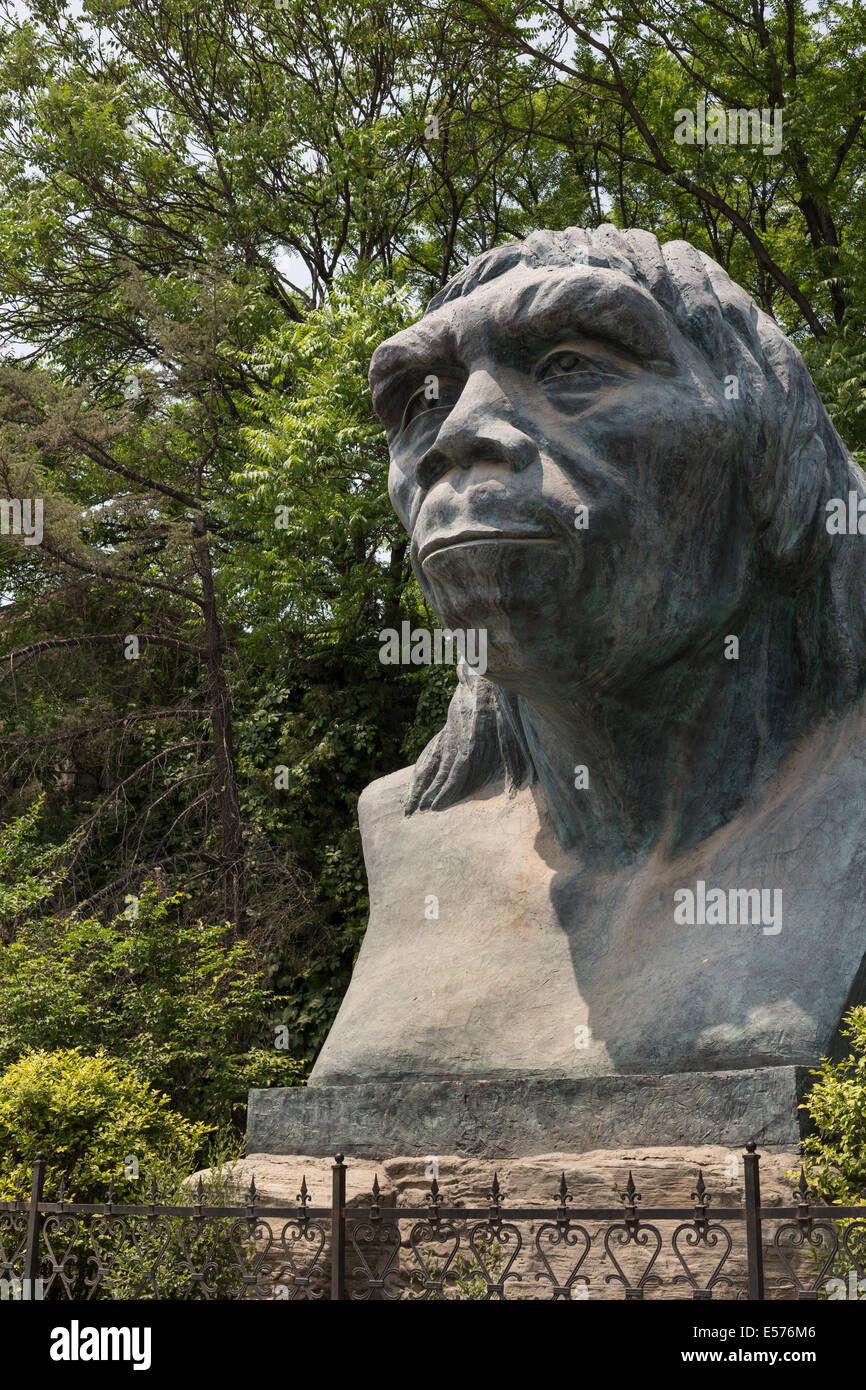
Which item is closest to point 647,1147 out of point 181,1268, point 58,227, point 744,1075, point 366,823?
point 744,1075

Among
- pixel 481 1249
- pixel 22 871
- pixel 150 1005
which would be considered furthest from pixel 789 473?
pixel 22 871

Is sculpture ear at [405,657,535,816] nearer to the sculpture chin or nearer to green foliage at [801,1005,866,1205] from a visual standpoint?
the sculpture chin

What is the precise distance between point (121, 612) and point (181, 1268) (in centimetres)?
1115

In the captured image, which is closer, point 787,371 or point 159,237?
point 787,371

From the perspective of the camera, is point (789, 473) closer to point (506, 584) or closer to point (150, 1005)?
point (506, 584)

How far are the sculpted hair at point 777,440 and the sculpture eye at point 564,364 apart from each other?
30 cm

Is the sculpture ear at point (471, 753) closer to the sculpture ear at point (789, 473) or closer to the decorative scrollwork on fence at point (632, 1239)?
the sculpture ear at point (789, 473)

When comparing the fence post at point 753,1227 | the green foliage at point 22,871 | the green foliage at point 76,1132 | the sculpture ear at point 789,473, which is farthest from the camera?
the green foliage at point 22,871

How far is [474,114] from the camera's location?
1378 cm

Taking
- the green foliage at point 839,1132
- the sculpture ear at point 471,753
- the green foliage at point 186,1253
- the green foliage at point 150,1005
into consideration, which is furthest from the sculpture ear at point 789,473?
the green foliage at point 150,1005

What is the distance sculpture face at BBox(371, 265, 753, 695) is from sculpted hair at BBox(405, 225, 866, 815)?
0.29 ft

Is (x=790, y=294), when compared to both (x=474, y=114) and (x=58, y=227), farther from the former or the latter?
(x=58, y=227)

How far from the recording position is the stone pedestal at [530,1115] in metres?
3.61

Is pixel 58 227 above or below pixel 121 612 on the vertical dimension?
above
